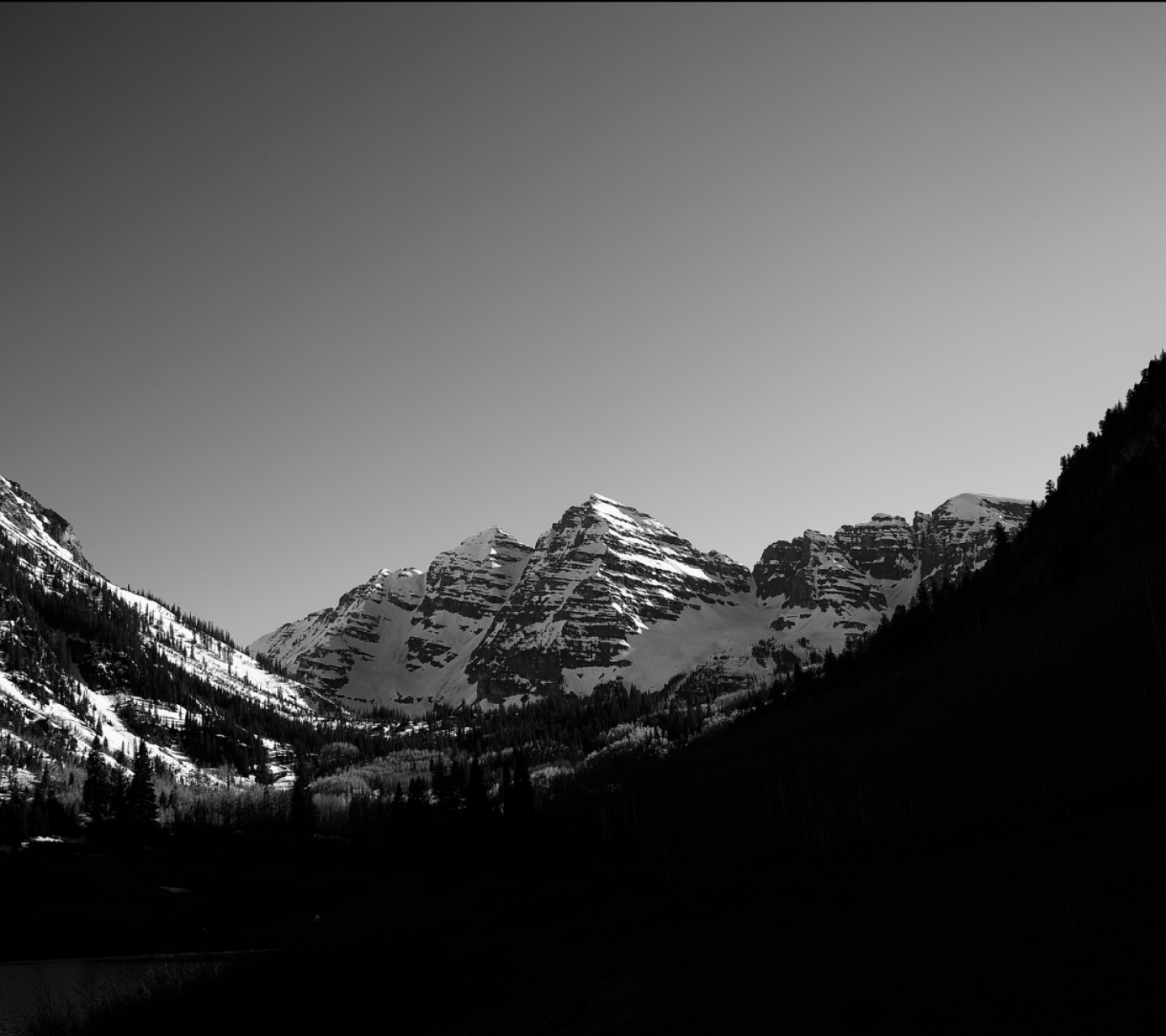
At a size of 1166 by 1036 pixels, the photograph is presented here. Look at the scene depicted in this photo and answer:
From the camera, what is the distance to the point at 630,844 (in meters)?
130

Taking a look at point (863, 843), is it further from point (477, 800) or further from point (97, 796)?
point (97, 796)

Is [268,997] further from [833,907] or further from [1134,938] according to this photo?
[1134,938]

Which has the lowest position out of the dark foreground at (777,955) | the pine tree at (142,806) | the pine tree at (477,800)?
the dark foreground at (777,955)

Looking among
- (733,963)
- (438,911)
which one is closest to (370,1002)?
(733,963)

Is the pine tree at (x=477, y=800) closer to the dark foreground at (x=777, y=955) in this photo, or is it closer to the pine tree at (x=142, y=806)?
the pine tree at (x=142, y=806)

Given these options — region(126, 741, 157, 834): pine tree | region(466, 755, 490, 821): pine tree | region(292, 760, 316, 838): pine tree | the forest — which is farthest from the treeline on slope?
region(126, 741, 157, 834): pine tree

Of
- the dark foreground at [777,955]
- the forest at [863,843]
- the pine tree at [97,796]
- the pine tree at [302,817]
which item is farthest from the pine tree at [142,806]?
the dark foreground at [777,955]

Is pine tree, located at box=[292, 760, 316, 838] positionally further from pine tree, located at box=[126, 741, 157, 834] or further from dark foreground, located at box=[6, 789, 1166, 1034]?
dark foreground, located at box=[6, 789, 1166, 1034]

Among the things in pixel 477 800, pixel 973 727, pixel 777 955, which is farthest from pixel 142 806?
pixel 777 955

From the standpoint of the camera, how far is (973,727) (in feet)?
353

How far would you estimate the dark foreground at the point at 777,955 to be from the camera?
2130 centimetres

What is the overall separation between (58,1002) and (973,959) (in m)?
47.4

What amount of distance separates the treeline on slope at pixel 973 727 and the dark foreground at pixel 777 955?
11.7 metres

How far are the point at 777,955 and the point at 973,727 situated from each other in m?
86.2
